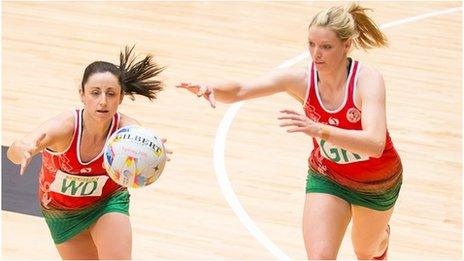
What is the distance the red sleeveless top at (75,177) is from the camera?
570 cm

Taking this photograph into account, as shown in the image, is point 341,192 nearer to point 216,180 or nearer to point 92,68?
point 92,68

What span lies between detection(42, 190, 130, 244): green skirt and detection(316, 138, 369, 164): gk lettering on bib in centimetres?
114

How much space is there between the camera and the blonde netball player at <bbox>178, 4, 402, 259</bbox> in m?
5.68

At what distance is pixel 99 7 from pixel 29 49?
186cm

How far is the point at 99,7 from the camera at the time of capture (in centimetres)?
1327

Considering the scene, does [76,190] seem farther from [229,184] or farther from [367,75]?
[229,184]

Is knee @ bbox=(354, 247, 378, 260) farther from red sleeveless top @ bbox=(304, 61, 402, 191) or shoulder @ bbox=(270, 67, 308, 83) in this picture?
shoulder @ bbox=(270, 67, 308, 83)

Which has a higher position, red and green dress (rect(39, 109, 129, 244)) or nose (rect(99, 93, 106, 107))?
nose (rect(99, 93, 106, 107))

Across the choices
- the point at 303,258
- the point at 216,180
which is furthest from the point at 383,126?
the point at 216,180

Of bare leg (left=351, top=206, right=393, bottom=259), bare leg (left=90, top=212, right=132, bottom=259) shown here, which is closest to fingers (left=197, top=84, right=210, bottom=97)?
bare leg (left=90, top=212, right=132, bottom=259)

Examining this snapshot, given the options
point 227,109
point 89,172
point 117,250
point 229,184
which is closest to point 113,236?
point 117,250

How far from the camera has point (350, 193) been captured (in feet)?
19.6

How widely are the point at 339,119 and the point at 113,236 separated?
1.40 m

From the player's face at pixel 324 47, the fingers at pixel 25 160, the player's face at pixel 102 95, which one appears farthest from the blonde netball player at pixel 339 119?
the fingers at pixel 25 160
